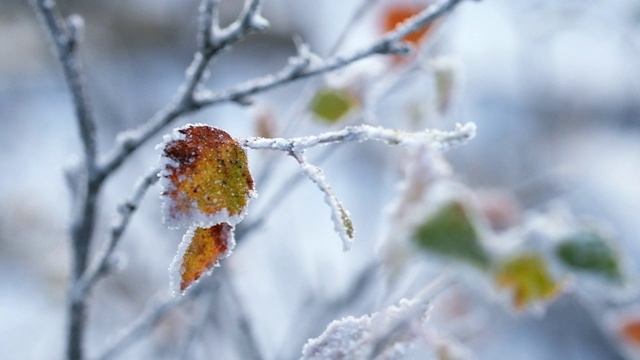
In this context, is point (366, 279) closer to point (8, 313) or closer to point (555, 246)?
point (555, 246)

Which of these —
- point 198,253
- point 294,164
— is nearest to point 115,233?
point 198,253

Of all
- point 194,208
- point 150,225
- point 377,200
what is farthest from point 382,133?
point 377,200

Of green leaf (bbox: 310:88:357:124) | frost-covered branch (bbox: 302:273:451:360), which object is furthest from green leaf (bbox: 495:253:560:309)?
green leaf (bbox: 310:88:357:124)

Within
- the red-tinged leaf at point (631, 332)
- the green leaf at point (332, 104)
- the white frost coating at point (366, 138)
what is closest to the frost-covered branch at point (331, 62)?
the white frost coating at point (366, 138)

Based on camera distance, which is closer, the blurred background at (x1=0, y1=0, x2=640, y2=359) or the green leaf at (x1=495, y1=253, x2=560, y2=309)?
the green leaf at (x1=495, y1=253, x2=560, y2=309)

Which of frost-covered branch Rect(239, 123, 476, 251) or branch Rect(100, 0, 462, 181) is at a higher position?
branch Rect(100, 0, 462, 181)

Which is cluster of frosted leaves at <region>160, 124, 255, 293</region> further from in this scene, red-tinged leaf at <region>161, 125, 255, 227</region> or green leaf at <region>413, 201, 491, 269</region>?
green leaf at <region>413, 201, 491, 269</region>

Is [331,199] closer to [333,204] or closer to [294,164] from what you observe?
[333,204]
